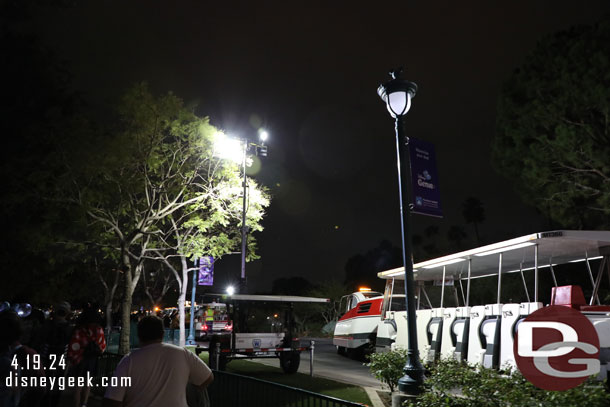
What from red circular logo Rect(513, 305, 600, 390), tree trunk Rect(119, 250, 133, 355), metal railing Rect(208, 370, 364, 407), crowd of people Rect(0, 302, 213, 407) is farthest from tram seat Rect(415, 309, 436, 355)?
tree trunk Rect(119, 250, 133, 355)

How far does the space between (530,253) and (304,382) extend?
6.43 metres

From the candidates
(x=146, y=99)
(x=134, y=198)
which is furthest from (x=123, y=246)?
(x=146, y=99)

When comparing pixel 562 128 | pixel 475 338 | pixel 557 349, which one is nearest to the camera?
pixel 557 349

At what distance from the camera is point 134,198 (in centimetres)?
2077

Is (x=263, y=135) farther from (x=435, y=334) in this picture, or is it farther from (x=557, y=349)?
(x=557, y=349)

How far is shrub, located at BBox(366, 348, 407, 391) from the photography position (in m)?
9.98

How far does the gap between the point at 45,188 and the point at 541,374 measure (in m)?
16.3

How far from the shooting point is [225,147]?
20.7 meters

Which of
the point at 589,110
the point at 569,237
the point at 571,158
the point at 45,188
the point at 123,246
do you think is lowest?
the point at 569,237

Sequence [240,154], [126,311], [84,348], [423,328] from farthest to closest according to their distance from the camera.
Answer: [240,154] < [126,311] < [423,328] < [84,348]

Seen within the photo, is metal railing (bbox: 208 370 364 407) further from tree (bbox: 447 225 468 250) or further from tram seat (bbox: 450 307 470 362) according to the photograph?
tree (bbox: 447 225 468 250)

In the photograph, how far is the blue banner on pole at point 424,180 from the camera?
8758mm

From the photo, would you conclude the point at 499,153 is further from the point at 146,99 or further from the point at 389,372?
the point at 389,372

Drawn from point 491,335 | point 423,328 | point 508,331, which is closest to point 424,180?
point 508,331
